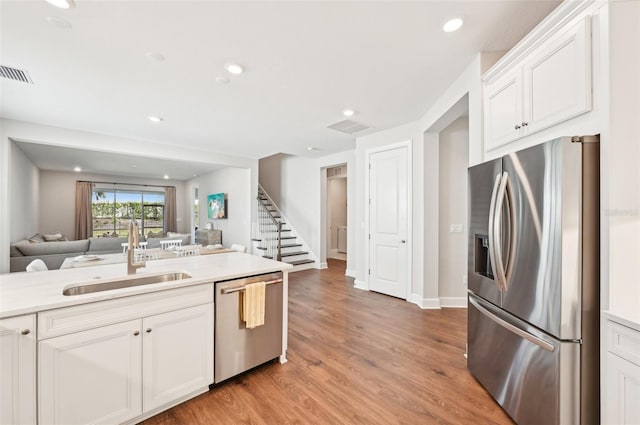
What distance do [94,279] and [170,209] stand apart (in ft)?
31.8

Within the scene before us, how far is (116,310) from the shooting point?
158 cm

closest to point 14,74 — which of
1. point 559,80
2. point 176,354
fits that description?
point 176,354

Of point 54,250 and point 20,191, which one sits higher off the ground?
point 20,191

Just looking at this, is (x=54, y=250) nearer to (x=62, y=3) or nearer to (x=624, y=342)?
(x=62, y=3)

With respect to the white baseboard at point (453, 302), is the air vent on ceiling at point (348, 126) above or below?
above

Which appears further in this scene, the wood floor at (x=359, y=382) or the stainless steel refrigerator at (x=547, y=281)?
the wood floor at (x=359, y=382)

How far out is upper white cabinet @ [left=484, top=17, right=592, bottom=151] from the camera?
142 cm

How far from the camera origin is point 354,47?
2.17 m

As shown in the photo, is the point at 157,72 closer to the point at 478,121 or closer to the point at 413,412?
the point at 478,121

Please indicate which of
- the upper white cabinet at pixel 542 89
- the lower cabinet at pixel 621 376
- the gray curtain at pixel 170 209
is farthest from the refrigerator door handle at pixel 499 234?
the gray curtain at pixel 170 209

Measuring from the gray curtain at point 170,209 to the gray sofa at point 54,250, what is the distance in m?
4.10

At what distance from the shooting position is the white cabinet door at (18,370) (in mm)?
1264

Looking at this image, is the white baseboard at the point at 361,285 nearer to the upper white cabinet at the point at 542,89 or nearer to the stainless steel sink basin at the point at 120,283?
the upper white cabinet at the point at 542,89

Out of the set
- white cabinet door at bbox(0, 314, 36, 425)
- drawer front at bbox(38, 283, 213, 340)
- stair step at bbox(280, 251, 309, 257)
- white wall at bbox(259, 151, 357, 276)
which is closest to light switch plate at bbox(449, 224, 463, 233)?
white wall at bbox(259, 151, 357, 276)
